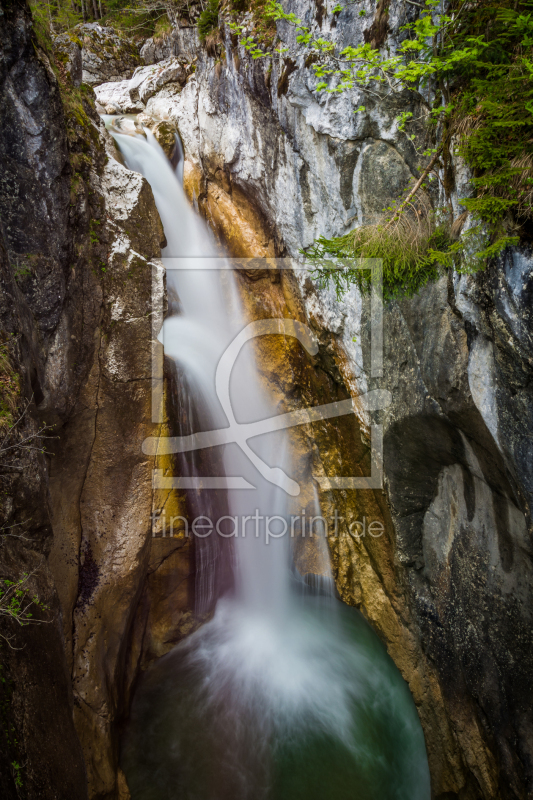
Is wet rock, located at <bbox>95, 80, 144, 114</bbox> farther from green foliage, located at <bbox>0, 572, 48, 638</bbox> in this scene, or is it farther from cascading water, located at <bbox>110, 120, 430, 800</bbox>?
green foliage, located at <bbox>0, 572, 48, 638</bbox>

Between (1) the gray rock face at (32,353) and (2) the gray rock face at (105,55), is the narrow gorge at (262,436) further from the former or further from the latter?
(2) the gray rock face at (105,55)

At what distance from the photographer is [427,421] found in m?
4.65

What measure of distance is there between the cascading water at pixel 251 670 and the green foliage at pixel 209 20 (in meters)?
2.05

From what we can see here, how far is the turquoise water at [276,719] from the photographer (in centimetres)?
518

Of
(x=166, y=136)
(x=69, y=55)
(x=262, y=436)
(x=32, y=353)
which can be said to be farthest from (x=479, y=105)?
(x=166, y=136)

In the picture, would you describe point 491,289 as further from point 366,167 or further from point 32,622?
point 32,622

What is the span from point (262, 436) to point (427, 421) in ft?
11.8

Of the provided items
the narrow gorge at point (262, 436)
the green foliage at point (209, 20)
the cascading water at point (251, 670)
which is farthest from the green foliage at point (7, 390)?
the green foliage at point (209, 20)

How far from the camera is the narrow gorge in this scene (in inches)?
154

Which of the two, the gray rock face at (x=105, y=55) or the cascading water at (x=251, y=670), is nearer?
the cascading water at (x=251, y=670)

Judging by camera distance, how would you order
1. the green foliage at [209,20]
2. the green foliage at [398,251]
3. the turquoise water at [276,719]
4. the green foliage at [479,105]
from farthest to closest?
the green foliage at [209,20]
the turquoise water at [276,719]
the green foliage at [398,251]
the green foliage at [479,105]

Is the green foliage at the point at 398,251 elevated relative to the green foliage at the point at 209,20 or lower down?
lower down

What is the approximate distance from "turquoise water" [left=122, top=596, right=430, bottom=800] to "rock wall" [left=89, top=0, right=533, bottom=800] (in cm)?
50

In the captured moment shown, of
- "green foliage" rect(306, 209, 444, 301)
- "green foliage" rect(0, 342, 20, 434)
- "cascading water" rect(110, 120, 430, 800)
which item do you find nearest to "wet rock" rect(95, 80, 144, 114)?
"cascading water" rect(110, 120, 430, 800)
